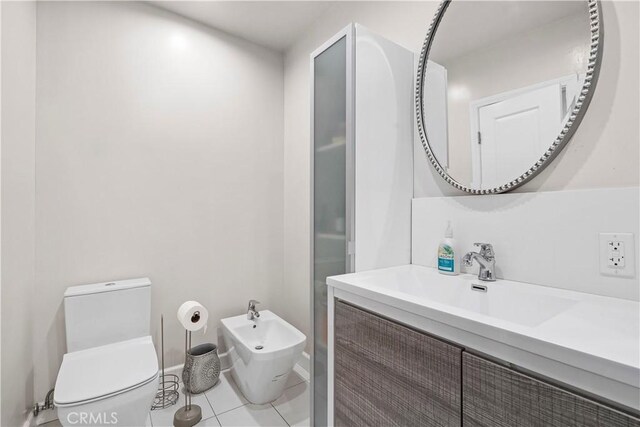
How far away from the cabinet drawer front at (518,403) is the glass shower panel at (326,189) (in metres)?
0.67

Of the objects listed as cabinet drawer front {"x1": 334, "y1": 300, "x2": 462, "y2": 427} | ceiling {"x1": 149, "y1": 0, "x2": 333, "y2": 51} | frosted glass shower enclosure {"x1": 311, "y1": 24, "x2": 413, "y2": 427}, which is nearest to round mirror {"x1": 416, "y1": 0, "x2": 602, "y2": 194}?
frosted glass shower enclosure {"x1": 311, "y1": 24, "x2": 413, "y2": 427}

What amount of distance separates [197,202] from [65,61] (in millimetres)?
1069

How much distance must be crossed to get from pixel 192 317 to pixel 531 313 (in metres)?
1.67

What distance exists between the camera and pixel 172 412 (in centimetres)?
168

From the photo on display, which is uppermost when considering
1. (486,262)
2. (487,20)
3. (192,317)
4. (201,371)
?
(487,20)

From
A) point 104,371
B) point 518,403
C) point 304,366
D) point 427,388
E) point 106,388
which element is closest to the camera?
point 518,403

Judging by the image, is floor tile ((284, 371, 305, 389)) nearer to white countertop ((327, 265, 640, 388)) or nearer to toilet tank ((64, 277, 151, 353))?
toilet tank ((64, 277, 151, 353))

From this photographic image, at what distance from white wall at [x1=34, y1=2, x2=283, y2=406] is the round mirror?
1460 mm

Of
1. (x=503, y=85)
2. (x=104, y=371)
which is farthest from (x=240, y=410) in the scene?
(x=503, y=85)

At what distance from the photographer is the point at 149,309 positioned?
5.83ft

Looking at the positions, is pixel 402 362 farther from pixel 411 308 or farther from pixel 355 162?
pixel 355 162

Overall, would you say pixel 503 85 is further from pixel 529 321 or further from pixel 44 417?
pixel 44 417

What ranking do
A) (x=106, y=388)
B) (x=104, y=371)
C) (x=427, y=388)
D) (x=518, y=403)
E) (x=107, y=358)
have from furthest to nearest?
(x=107, y=358) → (x=104, y=371) → (x=106, y=388) → (x=427, y=388) → (x=518, y=403)

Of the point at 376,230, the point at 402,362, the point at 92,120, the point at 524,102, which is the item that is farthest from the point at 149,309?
the point at 524,102
